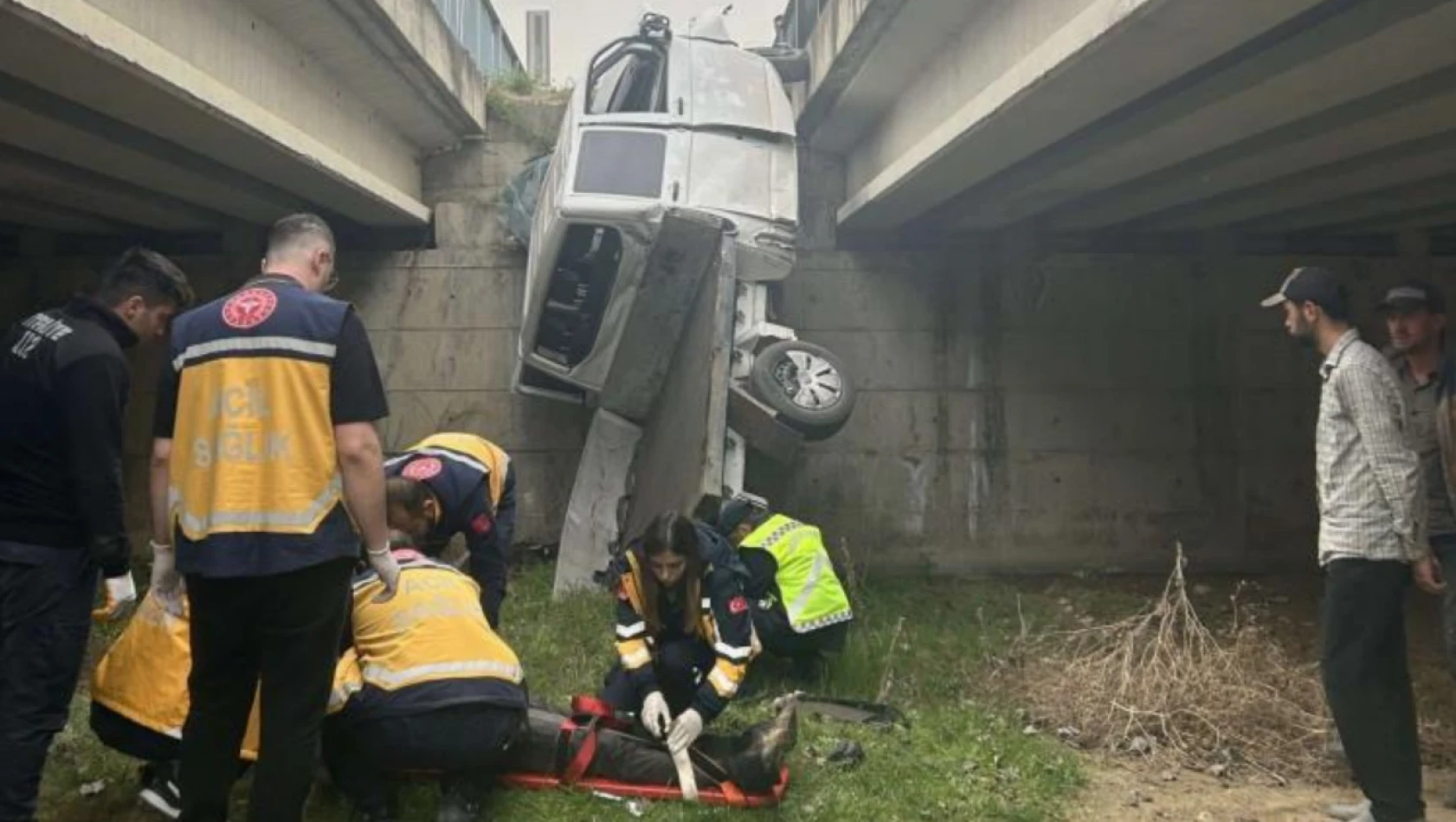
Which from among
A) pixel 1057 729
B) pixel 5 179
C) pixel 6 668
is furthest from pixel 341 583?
pixel 5 179

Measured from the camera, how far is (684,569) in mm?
3643

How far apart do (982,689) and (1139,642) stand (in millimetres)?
765

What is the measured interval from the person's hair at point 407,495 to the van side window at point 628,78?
3.42 m

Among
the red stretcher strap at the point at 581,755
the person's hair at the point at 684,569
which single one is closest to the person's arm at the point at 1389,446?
the person's hair at the point at 684,569

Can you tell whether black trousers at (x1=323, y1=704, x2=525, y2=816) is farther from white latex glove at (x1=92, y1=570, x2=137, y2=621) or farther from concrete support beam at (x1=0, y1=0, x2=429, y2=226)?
concrete support beam at (x1=0, y1=0, x2=429, y2=226)

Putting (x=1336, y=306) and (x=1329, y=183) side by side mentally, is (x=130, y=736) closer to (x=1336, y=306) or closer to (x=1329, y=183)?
(x=1336, y=306)

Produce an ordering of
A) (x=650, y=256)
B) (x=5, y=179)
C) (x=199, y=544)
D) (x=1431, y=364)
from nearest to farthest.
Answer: (x=199, y=544) → (x=1431, y=364) → (x=5, y=179) → (x=650, y=256)

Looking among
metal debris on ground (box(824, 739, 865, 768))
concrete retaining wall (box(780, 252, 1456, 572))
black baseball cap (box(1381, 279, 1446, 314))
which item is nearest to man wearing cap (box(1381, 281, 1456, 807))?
black baseball cap (box(1381, 279, 1446, 314))

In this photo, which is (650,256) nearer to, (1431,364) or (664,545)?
(664,545)

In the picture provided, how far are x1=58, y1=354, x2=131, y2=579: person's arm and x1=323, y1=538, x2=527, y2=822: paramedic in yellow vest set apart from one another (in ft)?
2.30

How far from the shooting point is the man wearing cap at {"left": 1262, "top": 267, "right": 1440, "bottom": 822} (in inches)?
125

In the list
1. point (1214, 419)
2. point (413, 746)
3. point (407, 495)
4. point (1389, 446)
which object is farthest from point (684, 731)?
point (1214, 419)

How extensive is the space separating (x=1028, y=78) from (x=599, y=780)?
3075 mm

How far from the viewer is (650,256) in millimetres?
5742
